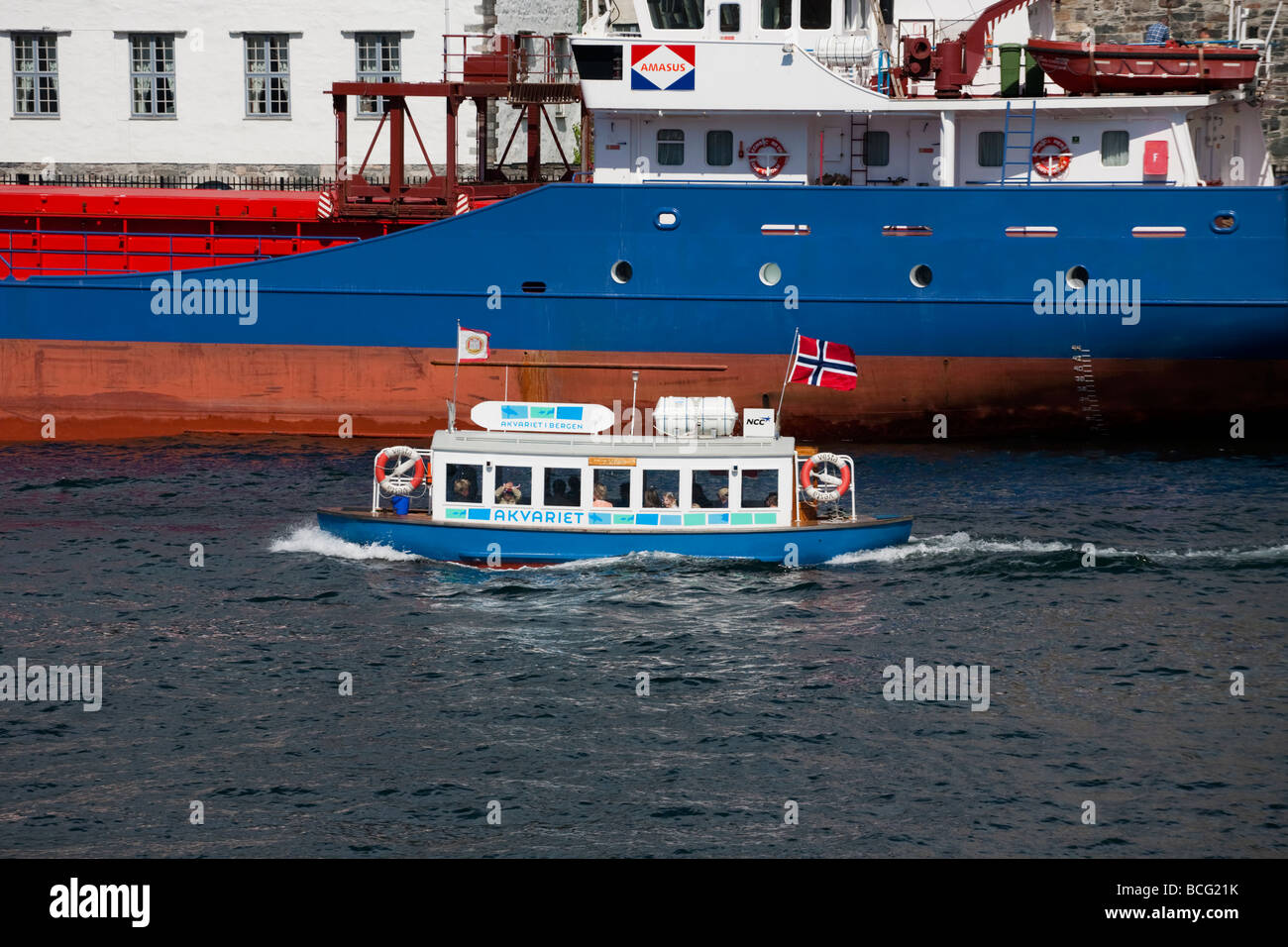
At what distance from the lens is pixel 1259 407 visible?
104ft

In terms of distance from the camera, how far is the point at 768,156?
3269cm

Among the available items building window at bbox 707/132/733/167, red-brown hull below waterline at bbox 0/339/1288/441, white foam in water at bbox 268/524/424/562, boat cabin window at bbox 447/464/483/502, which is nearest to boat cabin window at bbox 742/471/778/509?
boat cabin window at bbox 447/464/483/502

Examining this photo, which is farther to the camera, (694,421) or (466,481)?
(694,421)

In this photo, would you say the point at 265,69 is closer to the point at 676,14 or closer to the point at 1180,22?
the point at 676,14

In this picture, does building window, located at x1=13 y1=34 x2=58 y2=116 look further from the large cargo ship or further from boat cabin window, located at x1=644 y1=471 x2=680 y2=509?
boat cabin window, located at x1=644 y1=471 x2=680 y2=509

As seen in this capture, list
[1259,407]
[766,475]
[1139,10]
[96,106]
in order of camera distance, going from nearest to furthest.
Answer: [766,475], [1259,407], [96,106], [1139,10]

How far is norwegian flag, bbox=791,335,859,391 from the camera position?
2488 centimetres

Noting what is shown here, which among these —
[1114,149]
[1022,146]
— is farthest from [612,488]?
[1114,149]

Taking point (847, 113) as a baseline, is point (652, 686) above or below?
below

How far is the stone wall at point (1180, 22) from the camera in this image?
152 feet

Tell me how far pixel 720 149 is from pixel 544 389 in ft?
20.9
